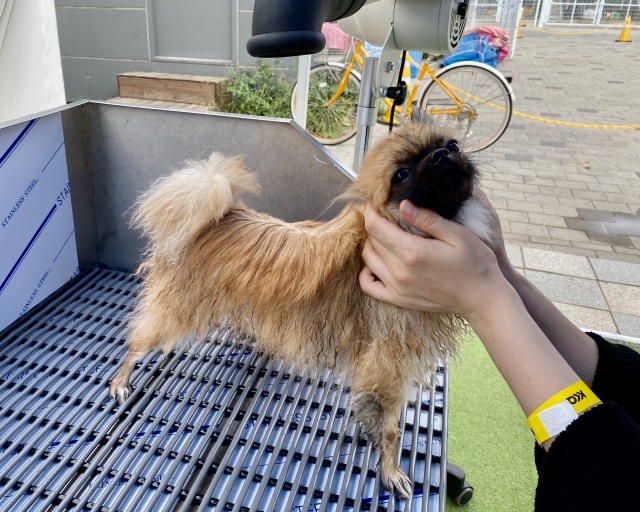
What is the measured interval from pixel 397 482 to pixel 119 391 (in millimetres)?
937

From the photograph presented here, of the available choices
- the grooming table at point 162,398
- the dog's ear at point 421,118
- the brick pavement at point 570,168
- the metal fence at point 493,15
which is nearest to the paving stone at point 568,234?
the brick pavement at point 570,168

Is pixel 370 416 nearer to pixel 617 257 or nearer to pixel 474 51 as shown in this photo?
pixel 617 257

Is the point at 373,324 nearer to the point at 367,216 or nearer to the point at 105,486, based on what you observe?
the point at 367,216

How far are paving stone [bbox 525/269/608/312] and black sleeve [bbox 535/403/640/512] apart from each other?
2384 mm

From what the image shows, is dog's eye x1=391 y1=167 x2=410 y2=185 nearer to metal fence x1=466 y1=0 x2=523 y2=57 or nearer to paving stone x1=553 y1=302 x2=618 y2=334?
paving stone x1=553 y1=302 x2=618 y2=334

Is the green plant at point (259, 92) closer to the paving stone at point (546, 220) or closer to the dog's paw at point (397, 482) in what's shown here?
the paving stone at point (546, 220)

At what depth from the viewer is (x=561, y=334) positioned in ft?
4.33

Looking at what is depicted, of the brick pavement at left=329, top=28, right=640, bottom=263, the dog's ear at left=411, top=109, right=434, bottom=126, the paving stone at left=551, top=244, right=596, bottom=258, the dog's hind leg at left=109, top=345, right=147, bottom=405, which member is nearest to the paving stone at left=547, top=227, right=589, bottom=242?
the brick pavement at left=329, top=28, right=640, bottom=263

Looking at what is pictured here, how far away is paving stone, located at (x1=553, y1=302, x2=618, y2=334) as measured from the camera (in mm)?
2820

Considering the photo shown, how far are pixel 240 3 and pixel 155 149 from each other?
4395 mm

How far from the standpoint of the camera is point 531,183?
511 cm

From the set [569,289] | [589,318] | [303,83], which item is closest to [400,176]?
[303,83]

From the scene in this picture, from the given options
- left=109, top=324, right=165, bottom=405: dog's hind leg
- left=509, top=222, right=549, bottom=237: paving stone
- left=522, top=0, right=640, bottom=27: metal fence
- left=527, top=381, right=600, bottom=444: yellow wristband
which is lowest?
left=509, top=222, right=549, bottom=237: paving stone

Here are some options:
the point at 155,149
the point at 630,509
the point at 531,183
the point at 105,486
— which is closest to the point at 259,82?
the point at 531,183
